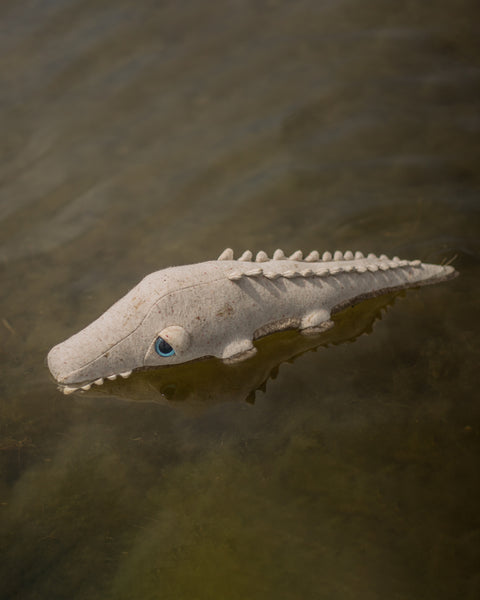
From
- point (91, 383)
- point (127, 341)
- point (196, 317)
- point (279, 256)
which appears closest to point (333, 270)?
point (279, 256)

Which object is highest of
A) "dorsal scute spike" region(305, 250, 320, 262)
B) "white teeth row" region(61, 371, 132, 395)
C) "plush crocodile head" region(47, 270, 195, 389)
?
"plush crocodile head" region(47, 270, 195, 389)

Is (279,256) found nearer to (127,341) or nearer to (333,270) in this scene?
(333,270)

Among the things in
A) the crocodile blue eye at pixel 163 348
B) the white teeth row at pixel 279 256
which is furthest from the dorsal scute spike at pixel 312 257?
the crocodile blue eye at pixel 163 348

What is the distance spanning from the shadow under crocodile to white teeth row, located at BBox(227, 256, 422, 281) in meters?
0.46

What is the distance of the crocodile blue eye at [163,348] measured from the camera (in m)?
3.49

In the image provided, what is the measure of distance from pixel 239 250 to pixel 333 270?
1043mm

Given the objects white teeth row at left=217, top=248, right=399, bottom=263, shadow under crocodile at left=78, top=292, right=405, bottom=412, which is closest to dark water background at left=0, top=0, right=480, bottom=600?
shadow under crocodile at left=78, top=292, right=405, bottom=412

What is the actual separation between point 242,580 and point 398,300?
2290 millimetres

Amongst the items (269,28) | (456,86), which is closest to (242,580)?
(456,86)

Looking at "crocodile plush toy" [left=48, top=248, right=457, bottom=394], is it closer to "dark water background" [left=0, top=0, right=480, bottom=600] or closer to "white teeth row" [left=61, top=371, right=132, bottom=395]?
"white teeth row" [left=61, top=371, right=132, bottom=395]

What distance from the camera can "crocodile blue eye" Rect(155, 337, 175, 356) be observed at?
3489 millimetres

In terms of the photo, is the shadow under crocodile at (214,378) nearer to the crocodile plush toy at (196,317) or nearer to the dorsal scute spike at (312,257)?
the crocodile plush toy at (196,317)

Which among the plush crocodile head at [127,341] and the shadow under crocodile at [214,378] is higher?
the plush crocodile head at [127,341]

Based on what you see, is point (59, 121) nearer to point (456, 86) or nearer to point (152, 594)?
point (456, 86)
